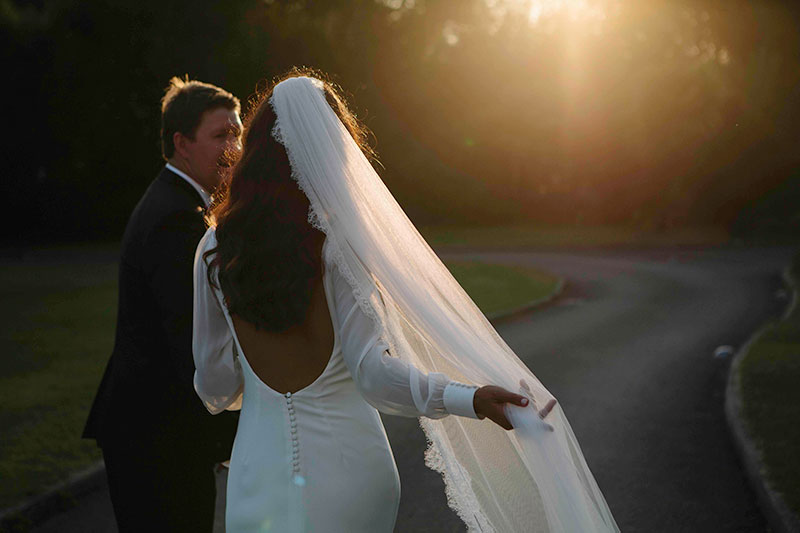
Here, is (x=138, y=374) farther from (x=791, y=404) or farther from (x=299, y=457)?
(x=791, y=404)

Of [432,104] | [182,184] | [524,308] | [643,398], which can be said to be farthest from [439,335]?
[432,104]

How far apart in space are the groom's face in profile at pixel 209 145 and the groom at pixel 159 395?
136 millimetres

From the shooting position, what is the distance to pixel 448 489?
2.59m

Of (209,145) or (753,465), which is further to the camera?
(753,465)

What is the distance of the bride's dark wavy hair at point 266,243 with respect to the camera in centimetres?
221

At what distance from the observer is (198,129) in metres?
3.38

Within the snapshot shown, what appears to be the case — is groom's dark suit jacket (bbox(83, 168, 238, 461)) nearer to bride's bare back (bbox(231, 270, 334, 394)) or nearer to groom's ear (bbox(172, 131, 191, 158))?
groom's ear (bbox(172, 131, 191, 158))

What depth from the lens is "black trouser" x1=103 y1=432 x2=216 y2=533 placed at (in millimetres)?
3111

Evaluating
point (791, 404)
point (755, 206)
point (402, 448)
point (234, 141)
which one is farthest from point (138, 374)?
point (755, 206)

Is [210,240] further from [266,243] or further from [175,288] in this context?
[175,288]

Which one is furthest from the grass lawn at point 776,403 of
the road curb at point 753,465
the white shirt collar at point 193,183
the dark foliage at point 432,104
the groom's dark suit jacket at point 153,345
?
the dark foliage at point 432,104

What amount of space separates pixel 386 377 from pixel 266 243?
50 cm

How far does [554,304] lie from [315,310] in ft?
45.6

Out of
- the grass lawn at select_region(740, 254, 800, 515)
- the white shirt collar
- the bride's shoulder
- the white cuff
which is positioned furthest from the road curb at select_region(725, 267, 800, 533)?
the bride's shoulder
